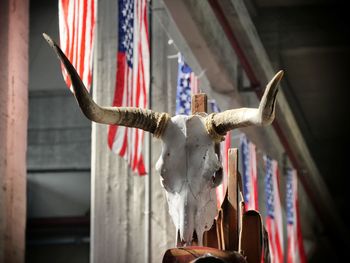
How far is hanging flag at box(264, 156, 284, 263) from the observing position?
15516 millimetres

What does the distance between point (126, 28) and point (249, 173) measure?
17.0 feet

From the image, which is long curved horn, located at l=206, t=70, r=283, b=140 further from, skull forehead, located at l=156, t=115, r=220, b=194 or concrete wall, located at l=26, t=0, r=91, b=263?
concrete wall, located at l=26, t=0, r=91, b=263

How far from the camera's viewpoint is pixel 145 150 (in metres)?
13.8

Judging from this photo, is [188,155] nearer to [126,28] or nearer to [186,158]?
[186,158]

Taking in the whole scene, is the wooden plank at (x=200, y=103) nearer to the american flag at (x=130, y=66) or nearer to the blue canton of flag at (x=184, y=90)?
the american flag at (x=130, y=66)

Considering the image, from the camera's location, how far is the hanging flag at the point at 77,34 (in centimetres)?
790

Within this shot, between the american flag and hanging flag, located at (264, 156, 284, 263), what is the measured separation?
5.40 metres

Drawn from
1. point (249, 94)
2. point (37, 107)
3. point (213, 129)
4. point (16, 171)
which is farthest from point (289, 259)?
point (213, 129)

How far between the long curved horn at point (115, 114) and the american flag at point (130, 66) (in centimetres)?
283

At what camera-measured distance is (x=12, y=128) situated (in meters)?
9.38

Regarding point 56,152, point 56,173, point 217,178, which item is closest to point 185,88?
point 217,178

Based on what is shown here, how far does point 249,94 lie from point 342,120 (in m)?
8.17

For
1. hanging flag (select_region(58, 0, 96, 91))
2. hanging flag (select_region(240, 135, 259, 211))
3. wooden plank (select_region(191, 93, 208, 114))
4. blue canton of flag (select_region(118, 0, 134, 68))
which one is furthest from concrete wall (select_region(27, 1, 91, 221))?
wooden plank (select_region(191, 93, 208, 114))

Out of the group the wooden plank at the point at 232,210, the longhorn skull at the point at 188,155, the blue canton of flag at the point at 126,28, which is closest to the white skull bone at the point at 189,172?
the longhorn skull at the point at 188,155
